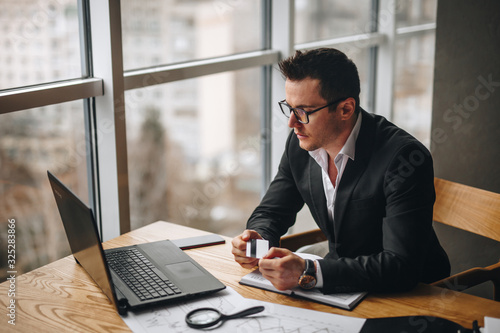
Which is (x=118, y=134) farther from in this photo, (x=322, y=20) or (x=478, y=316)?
(x=322, y=20)

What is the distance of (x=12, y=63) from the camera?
6.10 feet

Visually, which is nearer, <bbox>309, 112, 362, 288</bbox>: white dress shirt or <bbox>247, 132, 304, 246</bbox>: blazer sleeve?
<bbox>309, 112, 362, 288</bbox>: white dress shirt

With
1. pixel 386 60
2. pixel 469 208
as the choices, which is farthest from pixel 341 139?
pixel 386 60

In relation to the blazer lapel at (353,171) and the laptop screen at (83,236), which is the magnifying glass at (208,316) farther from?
the blazer lapel at (353,171)

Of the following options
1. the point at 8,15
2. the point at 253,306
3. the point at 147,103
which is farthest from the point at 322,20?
the point at 253,306

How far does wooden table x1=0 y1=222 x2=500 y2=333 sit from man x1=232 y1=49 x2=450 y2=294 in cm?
5

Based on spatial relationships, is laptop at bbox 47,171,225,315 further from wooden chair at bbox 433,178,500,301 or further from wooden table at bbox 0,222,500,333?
wooden chair at bbox 433,178,500,301

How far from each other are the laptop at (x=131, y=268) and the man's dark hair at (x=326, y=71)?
0.70 m

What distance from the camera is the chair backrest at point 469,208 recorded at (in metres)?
1.92

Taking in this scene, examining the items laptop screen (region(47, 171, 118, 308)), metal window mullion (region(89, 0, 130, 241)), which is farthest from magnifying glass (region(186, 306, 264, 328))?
metal window mullion (region(89, 0, 130, 241))

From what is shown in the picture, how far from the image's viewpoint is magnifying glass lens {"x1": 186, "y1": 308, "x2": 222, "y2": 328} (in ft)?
4.29

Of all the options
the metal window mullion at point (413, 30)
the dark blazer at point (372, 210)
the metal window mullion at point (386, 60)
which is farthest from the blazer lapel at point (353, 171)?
the metal window mullion at point (413, 30)

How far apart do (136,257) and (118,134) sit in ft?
1.94

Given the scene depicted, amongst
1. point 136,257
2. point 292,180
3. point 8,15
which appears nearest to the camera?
point 136,257
